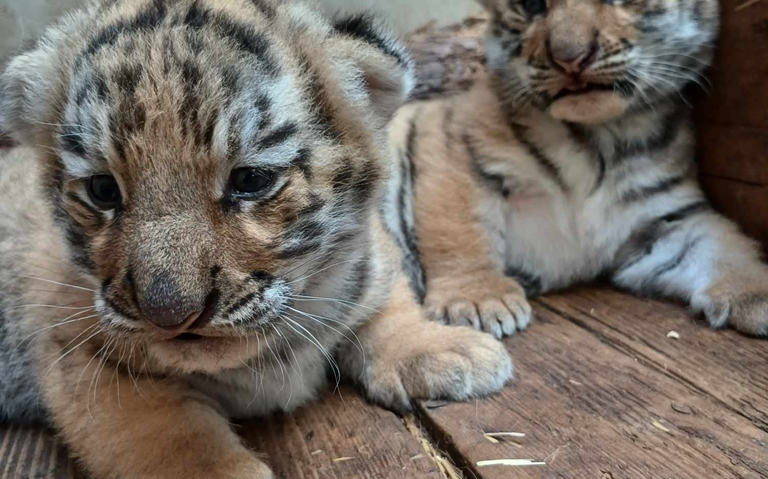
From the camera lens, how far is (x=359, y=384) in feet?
5.19

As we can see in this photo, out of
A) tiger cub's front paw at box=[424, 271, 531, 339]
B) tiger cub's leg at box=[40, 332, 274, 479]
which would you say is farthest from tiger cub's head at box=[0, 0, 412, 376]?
tiger cub's front paw at box=[424, 271, 531, 339]

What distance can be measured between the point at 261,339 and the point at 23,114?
715 millimetres

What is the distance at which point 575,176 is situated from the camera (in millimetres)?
2074

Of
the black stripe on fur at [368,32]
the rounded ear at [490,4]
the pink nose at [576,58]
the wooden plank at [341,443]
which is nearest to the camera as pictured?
the wooden plank at [341,443]

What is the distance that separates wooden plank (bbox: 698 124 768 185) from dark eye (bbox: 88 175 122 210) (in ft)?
5.35

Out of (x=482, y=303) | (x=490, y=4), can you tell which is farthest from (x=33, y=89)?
(x=490, y=4)

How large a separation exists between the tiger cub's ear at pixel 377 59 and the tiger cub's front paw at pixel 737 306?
3.25 feet

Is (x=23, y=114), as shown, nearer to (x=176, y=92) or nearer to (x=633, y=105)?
(x=176, y=92)

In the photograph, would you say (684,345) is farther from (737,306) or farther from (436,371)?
(436,371)

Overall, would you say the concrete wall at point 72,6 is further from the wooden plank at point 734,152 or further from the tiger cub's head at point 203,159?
the wooden plank at point 734,152

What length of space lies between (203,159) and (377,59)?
1.42 ft

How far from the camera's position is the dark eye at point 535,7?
2.02 m

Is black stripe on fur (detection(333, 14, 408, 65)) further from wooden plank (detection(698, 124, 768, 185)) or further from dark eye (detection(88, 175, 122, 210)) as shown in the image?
wooden plank (detection(698, 124, 768, 185))

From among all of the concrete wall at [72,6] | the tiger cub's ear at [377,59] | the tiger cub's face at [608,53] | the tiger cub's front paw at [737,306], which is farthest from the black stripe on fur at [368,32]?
the tiger cub's front paw at [737,306]
